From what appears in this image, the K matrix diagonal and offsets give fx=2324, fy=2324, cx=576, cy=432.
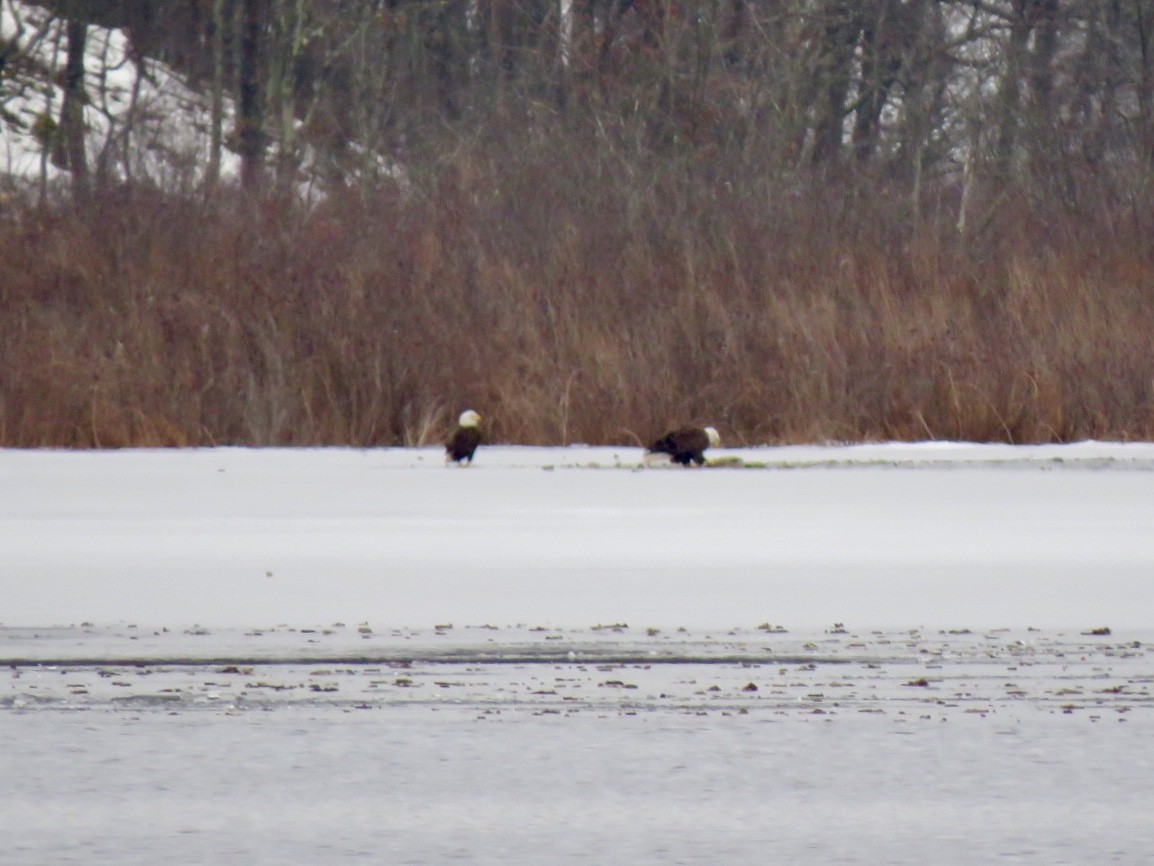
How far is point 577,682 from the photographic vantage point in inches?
239

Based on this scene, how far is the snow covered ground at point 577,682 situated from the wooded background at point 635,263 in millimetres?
4669

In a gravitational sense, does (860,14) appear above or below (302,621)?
above

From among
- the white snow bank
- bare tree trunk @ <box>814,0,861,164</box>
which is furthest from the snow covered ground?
bare tree trunk @ <box>814,0,861,164</box>

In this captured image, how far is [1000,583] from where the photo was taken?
27.0 ft

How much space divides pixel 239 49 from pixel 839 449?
15.0 metres

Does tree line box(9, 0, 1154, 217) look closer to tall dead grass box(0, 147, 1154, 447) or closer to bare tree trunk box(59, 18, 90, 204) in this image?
bare tree trunk box(59, 18, 90, 204)

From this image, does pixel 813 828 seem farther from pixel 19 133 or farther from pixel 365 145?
pixel 19 133

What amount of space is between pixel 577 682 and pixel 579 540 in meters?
3.71

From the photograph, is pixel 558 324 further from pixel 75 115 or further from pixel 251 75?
pixel 251 75

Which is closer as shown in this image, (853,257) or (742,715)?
(742,715)

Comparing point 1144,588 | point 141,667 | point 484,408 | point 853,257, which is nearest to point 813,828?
point 141,667

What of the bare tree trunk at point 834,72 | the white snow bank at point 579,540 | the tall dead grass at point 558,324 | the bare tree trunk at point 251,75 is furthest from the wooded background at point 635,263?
the white snow bank at point 579,540

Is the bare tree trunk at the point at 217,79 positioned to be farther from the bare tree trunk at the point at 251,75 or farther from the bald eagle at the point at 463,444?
the bald eagle at the point at 463,444

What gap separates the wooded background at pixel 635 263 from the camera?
16297 mm
